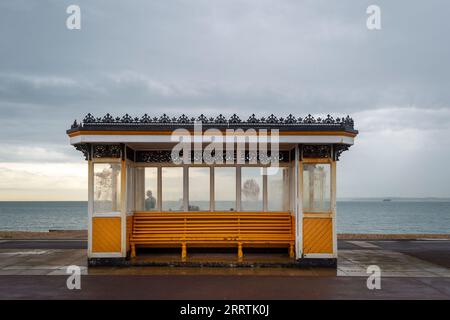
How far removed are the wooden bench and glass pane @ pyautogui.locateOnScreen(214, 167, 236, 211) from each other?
1.78 feet

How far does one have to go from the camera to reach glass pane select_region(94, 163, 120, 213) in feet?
49.9

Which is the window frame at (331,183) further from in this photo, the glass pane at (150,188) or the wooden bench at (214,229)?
the glass pane at (150,188)

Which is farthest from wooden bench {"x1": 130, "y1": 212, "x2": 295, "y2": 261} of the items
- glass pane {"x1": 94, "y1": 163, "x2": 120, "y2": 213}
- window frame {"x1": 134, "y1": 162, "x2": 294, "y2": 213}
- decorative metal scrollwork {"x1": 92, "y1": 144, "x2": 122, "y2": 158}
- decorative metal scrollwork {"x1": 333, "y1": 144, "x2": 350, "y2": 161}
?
decorative metal scrollwork {"x1": 333, "y1": 144, "x2": 350, "y2": 161}

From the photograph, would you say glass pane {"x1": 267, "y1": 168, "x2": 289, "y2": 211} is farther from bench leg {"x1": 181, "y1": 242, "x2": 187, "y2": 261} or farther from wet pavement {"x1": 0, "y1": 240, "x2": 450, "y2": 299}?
bench leg {"x1": 181, "y1": 242, "x2": 187, "y2": 261}

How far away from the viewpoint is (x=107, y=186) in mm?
15227

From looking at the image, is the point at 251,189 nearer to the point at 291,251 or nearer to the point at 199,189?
the point at 199,189

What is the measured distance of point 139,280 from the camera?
1265cm

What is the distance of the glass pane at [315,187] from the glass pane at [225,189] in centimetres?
248

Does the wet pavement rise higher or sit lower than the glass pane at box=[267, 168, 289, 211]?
lower

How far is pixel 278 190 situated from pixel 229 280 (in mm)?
4879

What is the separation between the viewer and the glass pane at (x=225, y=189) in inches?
656

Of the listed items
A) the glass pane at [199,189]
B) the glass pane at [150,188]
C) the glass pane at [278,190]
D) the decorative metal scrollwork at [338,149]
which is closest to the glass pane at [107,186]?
the glass pane at [150,188]

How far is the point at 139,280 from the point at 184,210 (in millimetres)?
4167

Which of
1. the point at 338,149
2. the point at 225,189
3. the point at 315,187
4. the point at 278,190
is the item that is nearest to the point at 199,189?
the point at 225,189
